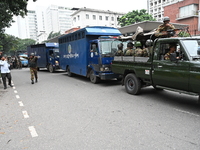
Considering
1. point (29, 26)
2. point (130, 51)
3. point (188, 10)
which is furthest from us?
point (29, 26)

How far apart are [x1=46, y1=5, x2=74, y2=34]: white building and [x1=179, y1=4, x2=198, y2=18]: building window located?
105016 millimetres

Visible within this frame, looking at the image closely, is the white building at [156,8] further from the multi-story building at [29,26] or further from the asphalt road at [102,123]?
the multi-story building at [29,26]

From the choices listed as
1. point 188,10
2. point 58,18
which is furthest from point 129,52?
point 58,18

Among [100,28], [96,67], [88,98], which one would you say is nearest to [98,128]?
[88,98]

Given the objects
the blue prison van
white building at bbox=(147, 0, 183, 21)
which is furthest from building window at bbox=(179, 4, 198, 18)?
white building at bbox=(147, 0, 183, 21)

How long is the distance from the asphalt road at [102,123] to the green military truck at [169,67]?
66cm

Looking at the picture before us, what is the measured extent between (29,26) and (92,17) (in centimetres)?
10561

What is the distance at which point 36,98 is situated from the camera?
22.0 ft

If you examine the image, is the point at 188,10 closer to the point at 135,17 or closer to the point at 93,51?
the point at 135,17

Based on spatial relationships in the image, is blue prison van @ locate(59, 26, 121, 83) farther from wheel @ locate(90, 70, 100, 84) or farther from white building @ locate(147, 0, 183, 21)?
white building @ locate(147, 0, 183, 21)

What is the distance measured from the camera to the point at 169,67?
4.98 metres

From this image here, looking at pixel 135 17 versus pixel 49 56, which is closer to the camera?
pixel 49 56

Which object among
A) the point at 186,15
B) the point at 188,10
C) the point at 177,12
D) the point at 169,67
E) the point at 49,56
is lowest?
the point at 169,67

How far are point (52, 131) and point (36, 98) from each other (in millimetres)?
3354
